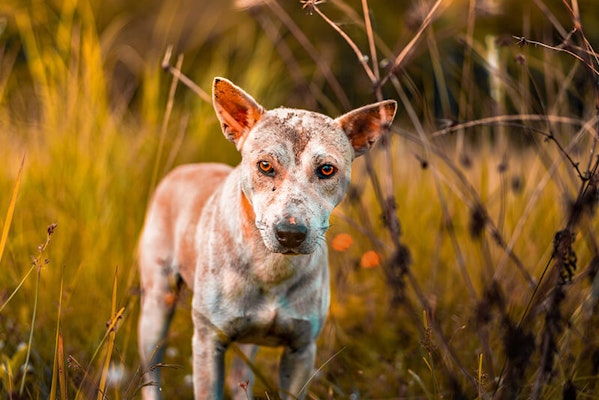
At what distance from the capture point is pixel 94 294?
15.7 ft

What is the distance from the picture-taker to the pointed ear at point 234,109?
3.25 metres

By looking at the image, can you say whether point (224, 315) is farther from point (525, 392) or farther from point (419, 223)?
point (419, 223)

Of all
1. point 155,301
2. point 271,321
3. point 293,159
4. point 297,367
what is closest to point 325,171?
point 293,159

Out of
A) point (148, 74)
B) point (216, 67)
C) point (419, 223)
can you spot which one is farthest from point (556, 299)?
point (216, 67)

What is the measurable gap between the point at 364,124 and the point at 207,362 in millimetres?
1274

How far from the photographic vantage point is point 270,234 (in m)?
2.89

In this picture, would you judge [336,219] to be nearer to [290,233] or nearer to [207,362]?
[207,362]

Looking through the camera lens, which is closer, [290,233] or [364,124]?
[290,233]

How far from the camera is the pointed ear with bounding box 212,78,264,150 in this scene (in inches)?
128

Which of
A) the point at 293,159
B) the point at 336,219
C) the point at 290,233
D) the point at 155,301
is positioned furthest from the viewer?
the point at 336,219

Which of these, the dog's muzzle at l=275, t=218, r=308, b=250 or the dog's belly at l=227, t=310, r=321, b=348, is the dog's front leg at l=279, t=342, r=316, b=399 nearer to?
the dog's belly at l=227, t=310, r=321, b=348

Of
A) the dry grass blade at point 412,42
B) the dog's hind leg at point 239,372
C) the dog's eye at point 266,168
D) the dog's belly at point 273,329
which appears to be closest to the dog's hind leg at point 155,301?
the dog's hind leg at point 239,372

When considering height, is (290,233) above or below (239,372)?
above

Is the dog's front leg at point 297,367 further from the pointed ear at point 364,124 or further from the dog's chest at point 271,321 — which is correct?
the pointed ear at point 364,124
